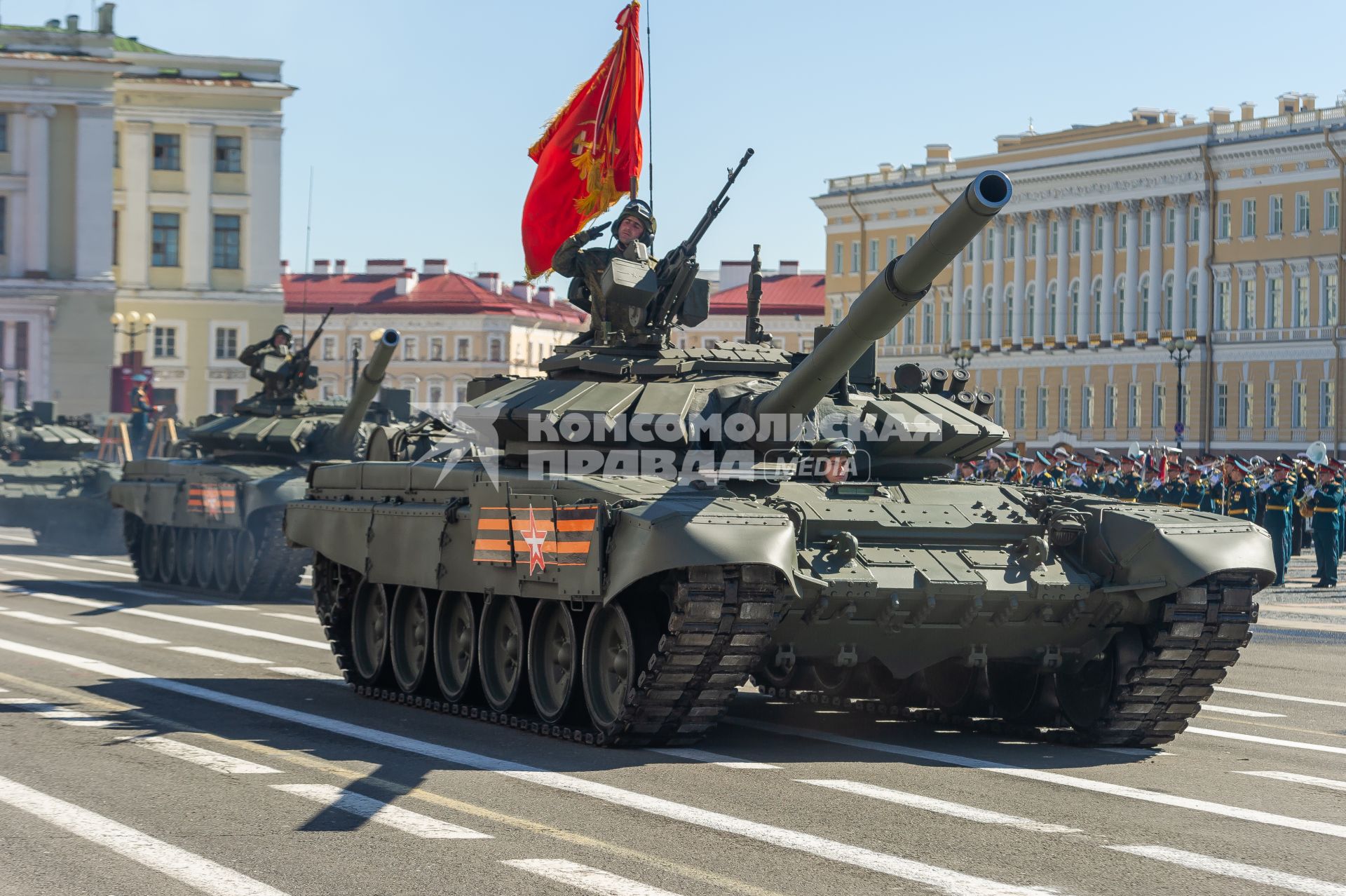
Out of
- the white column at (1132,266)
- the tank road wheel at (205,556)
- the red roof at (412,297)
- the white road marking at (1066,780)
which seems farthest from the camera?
the red roof at (412,297)

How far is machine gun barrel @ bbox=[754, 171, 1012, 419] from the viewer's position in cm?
1112

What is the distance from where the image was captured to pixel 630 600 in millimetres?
12453

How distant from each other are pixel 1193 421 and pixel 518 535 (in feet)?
224

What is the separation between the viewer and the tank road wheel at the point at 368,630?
16453mm

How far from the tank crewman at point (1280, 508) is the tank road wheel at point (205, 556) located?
14.4m

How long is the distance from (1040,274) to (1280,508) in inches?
2360

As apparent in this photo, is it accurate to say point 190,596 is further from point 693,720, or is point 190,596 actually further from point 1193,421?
point 1193,421

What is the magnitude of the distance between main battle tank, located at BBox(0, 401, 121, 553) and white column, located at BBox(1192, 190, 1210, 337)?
165 ft

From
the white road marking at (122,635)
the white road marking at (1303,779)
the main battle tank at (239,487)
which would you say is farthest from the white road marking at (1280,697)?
the main battle tank at (239,487)

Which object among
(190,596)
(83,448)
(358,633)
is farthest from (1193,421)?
(358,633)

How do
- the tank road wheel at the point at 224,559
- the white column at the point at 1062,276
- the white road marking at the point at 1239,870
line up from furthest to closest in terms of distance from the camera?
the white column at the point at 1062,276 < the tank road wheel at the point at 224,559 < the white road marking at the point at 1239,870

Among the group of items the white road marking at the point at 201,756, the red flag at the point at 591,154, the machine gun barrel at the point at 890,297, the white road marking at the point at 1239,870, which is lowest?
the white road marking at the point at 1239,870

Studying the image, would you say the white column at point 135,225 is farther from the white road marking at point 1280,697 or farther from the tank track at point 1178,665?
the tank track at point 1178,665

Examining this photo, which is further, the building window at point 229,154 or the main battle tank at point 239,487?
the building window at point 229,154
